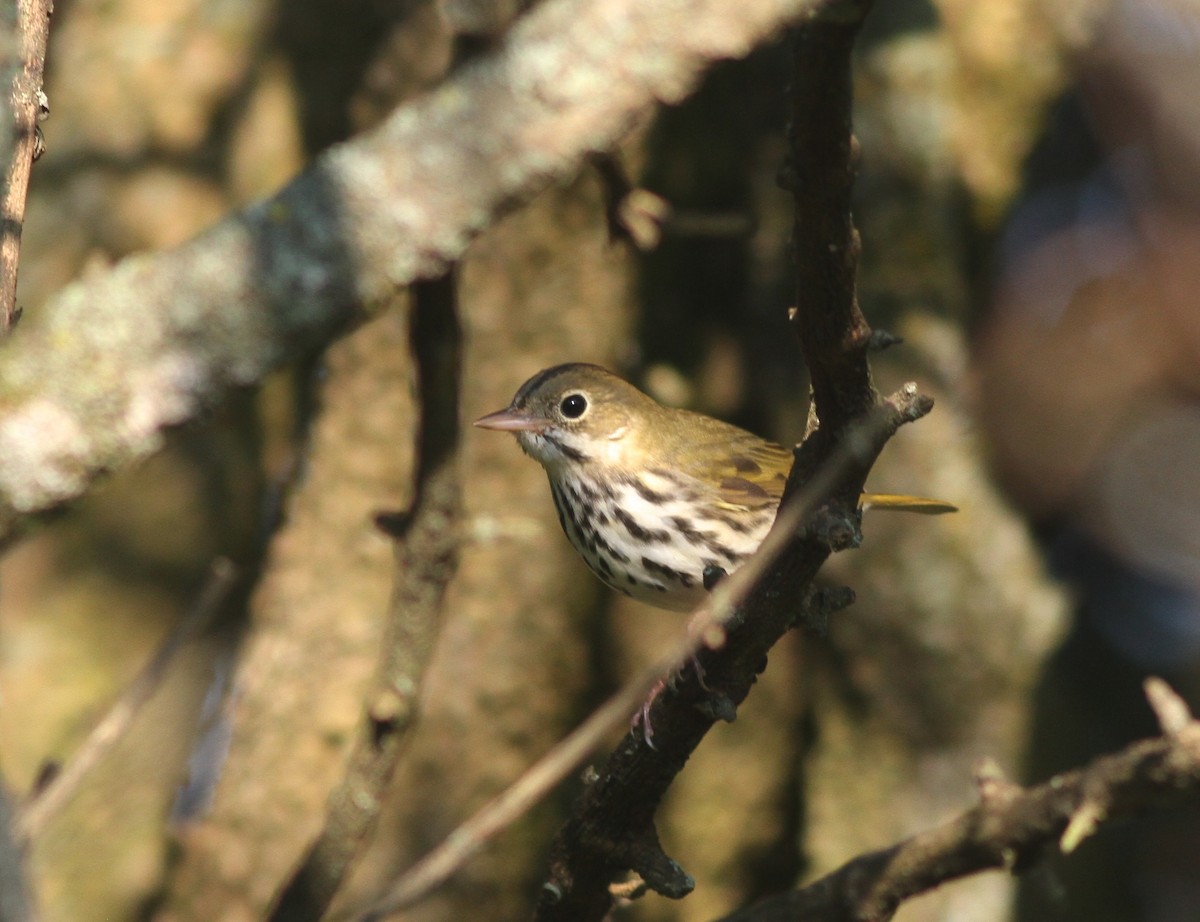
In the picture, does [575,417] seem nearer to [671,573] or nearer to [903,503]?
[671,573]

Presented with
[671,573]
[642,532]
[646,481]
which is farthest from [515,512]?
[671,573]

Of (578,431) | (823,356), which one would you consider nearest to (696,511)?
(578,431)

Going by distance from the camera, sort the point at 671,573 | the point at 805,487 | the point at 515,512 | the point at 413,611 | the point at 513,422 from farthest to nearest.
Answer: the point at 515,512 < the point at 513,422 < the point at 413,611 < the point at 671,573 < the point at 805,487

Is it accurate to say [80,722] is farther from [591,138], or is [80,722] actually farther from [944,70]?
[944,70]

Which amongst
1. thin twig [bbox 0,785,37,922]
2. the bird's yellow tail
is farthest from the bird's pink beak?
thin twig [bbox 0,785,37,922]

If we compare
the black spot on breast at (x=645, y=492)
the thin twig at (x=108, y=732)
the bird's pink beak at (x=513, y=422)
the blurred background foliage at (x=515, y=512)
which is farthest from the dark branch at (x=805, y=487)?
the blurred background foliage at (x=515, y=512)

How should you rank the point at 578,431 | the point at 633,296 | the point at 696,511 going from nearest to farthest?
the point at 696,511, the point at 578,431, the point at 633,296

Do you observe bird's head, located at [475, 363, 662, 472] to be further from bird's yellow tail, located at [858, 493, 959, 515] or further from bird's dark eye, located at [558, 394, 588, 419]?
bird's yellow tail, located at [858, 493, 959, 515]
